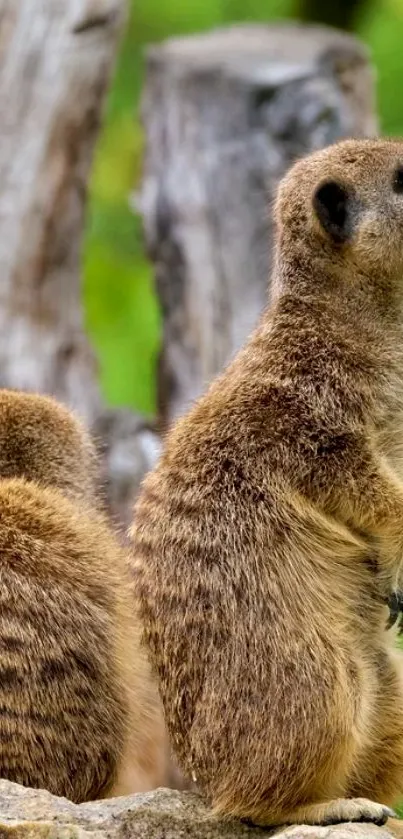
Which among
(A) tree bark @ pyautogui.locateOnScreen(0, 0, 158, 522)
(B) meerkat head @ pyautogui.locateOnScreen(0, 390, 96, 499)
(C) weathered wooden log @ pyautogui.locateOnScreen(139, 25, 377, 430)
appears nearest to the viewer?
(B) meerkat head @ pyautogui.locateOnScreen(0, 390, 96, 499)

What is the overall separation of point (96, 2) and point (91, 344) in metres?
1.74

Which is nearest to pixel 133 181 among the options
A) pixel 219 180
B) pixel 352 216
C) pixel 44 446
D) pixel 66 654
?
pixel 219 180

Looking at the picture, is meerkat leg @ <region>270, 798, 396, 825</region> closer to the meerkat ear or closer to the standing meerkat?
the standing meerkat

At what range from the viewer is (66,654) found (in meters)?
3.92

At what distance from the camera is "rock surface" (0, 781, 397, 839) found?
10.6ft

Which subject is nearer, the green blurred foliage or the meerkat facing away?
the meerkat facing away

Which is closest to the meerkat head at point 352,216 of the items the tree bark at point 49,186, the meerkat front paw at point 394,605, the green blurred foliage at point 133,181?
the meerkat front paw at point 394,605

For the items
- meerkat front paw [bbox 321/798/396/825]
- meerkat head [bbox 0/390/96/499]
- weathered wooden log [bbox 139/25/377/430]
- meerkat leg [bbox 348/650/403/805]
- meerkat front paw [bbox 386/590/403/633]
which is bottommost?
meerkat front paw [bbox 321/798/396/825]

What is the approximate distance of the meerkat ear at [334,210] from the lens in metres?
4.03

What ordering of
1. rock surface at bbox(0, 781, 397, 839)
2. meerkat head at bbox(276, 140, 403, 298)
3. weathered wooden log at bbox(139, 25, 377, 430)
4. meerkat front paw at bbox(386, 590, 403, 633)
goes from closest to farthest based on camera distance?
rock surface at bbox(0, 781, 397, 839)
meerkat front paw at bbox(386, 590, 403, 633)
meerkat head at bbox(276, 140, 403, 298)
weathered wooden log at bbox(139, 25, 377, 430)

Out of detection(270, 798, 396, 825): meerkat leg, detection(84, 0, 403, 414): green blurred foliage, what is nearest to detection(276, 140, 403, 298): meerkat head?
detection(270, 798, 396, 825): meerkat leg

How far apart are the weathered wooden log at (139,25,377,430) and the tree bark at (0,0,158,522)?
1.28 ft

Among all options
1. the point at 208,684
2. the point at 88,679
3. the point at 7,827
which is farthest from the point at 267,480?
the point at 7,827

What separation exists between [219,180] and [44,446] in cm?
299
